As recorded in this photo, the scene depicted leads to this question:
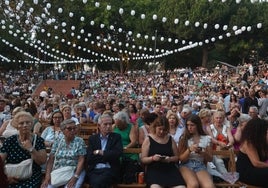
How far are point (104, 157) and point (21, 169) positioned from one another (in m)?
1.11

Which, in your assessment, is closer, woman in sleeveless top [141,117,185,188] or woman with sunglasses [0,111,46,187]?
woman with sunglasses [0,111,46,187]

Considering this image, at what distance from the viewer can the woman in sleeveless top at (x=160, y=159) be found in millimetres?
6117

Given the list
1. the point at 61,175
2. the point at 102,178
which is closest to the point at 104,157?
the point at 102,178

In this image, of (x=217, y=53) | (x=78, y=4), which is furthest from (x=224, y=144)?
(x=217, y=53)

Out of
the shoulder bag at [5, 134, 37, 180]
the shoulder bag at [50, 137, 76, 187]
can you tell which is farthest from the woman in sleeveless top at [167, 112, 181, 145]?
the shoulder bag at [5, 134, 37, 180]

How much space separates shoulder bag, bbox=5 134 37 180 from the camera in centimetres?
584

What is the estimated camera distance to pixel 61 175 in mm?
6305

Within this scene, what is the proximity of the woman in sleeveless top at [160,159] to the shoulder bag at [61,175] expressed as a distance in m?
0.97

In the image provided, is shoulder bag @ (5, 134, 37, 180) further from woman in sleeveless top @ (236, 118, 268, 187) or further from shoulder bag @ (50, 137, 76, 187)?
woman in sleeveless top @ (236, 118, 268, 187)

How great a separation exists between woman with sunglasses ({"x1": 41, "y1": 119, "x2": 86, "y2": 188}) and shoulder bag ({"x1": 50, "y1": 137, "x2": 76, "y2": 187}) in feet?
0.20

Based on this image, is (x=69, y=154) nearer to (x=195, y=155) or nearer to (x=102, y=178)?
(x=102, y=178)

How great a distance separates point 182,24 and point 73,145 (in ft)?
142

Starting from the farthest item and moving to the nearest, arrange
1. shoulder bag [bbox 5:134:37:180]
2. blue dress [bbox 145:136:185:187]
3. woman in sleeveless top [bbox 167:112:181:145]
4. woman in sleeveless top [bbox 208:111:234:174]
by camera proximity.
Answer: woman in sleeveless top [bbox 167:112:181:145], woman in sleeveless top [bbox 208:111:234:174], blue dress [bbox 145:136:185:187], shoulder bag [bbox 5:134:37:180]

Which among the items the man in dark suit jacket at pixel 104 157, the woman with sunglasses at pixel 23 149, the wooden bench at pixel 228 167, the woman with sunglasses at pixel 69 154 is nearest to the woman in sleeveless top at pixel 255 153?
the wooden bench at pixel 228 167
